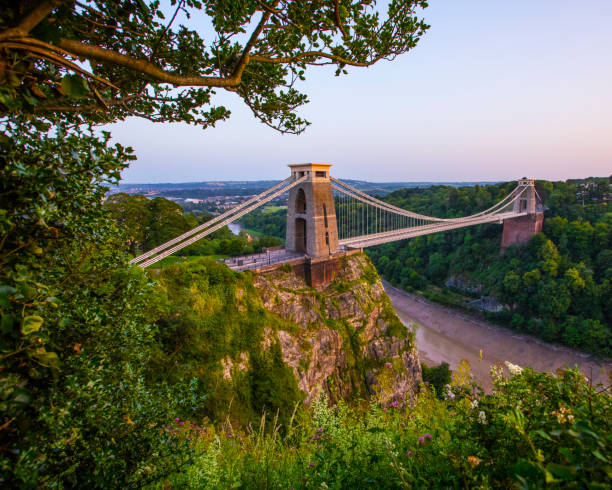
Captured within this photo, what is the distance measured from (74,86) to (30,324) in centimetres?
79

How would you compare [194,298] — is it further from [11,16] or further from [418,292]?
[418,292]

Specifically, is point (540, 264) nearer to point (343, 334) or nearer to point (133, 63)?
point (343, 334)

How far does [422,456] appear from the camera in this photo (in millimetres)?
1784

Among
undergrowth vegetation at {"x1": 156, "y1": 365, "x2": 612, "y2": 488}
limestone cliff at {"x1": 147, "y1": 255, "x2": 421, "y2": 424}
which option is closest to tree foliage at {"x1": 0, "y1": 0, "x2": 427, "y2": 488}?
undergrowth vegetation at {"x1": 156, "y1": 365, "x2": 612, "y2": 488}

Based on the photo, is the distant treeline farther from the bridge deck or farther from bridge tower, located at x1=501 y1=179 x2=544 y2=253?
bridge tower, located at x1=501 y1=179 x2=544 y2=253

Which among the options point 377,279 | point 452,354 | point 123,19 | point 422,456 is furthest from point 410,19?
point 452,354

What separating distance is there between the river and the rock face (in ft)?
22.9

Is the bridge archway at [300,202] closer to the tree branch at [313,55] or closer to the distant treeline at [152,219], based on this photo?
the distant treeline at [152,219]

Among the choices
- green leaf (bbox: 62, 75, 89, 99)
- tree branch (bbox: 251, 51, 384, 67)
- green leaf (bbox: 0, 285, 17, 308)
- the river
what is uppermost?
tree branch (bbox: 251, 51, 384, 67)

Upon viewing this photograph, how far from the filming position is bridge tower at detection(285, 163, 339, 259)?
48.4 ft

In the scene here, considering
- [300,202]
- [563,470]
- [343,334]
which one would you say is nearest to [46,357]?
[563,470]

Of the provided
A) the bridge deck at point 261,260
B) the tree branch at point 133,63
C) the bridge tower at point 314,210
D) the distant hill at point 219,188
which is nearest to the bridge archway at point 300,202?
the bridge tower at point 314,210

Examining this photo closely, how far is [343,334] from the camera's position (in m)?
13.9

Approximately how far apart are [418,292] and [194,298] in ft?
94.2
